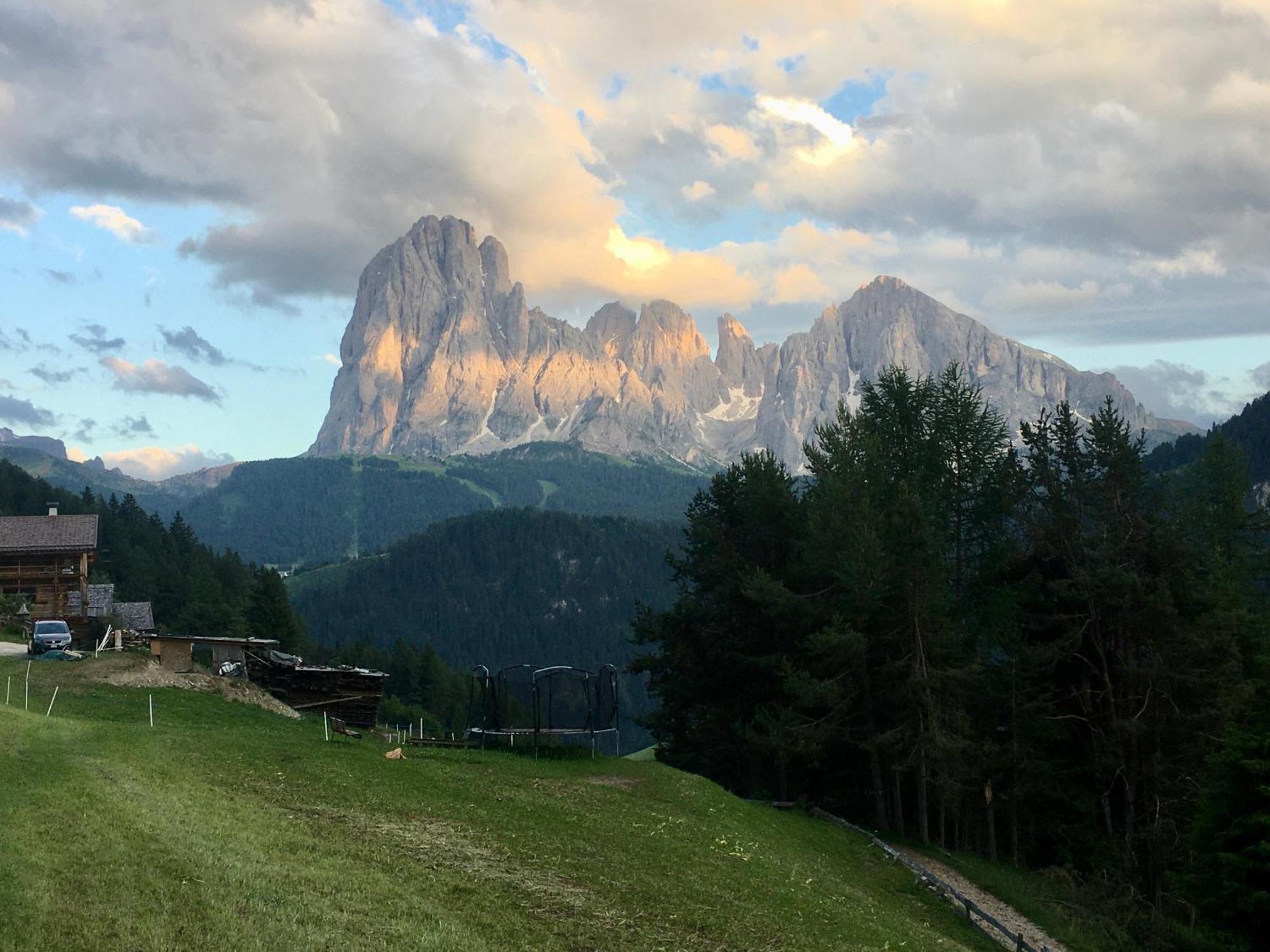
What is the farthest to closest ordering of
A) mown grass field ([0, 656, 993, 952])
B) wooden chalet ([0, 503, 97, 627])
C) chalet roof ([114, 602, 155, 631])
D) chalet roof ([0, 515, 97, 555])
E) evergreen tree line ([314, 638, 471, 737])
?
evergreen tree line ([314, 638, 471, 737]) → chalet roof ([114, 602, 155, 631]) → wooden chalet ([0, 503, 97, 627]) → chalet roof ([0, 515, 97, 555]) → mown grass field ([0, 656, 993, 952])

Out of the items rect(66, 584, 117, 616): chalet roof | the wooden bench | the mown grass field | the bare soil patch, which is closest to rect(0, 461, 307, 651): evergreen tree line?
rect(66, 584, 117, 616): chalet roof

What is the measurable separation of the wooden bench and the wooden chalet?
33.3 m

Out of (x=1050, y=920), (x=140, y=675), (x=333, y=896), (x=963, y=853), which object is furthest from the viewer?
(x=963, y=853)

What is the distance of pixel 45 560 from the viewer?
238 feet

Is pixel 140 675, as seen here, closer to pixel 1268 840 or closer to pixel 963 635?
pixel 963 635

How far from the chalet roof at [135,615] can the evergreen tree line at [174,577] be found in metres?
15.1

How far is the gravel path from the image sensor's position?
34906mm

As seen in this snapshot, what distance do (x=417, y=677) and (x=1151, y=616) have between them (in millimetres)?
121074

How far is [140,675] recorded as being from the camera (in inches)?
1775

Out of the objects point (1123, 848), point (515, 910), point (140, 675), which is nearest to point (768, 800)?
point (1123, 848)

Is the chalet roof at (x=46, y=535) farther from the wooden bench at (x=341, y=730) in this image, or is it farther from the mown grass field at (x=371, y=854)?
the wooden bench at (x=341, y=730)

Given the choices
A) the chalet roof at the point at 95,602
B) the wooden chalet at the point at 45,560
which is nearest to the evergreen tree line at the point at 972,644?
the wooden chalet at the point at 45,560

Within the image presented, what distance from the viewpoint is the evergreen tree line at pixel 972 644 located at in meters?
48.4

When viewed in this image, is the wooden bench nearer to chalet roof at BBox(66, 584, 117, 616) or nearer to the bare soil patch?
the bare soil patch
